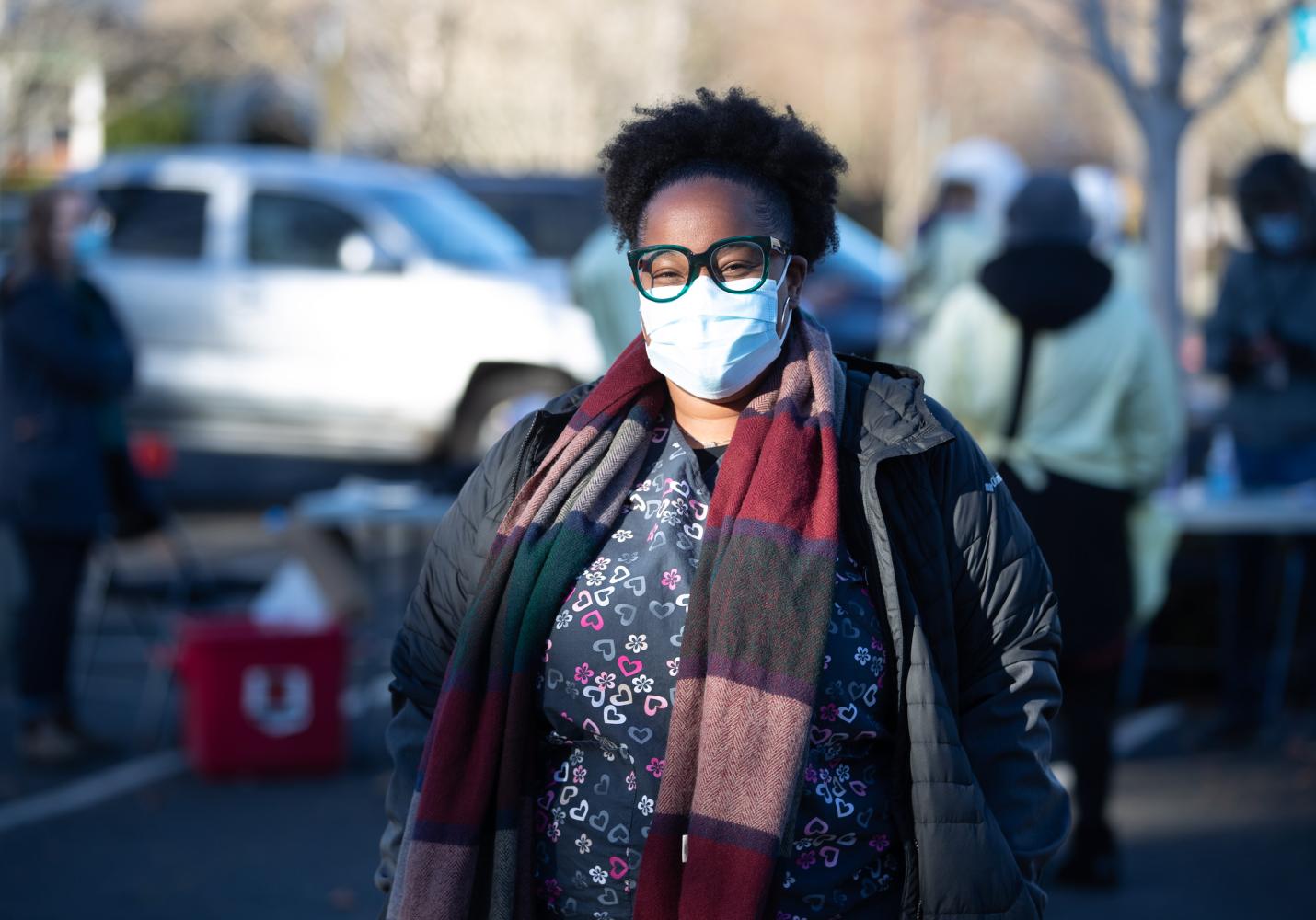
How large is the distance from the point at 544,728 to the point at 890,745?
50cm

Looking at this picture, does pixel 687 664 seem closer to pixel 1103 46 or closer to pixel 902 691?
pixel 902 691

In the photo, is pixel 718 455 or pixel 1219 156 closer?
pixel 718 455

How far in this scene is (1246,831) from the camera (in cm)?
589

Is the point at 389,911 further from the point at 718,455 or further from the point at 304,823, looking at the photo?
the point at 304,823

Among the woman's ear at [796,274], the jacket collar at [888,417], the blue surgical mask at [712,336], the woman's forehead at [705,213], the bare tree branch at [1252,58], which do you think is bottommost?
the jacket collar at [888,417]

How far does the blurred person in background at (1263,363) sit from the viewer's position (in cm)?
682

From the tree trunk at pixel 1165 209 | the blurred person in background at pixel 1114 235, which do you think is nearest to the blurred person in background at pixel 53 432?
the blurred person in background at pixel 1114 235

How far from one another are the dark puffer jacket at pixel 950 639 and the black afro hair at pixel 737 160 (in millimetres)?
278

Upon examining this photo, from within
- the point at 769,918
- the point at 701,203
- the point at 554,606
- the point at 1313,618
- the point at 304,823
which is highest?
the point at 701,203

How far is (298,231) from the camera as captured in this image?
11.9 metres

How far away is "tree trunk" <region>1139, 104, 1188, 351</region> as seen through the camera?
8.81 meters

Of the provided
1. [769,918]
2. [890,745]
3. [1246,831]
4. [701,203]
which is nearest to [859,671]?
[890,745]

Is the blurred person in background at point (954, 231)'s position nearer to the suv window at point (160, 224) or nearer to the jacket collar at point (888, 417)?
the suv window at point (160, 224)

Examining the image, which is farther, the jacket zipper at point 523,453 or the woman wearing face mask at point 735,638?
the jacket zipper at point 523,453
